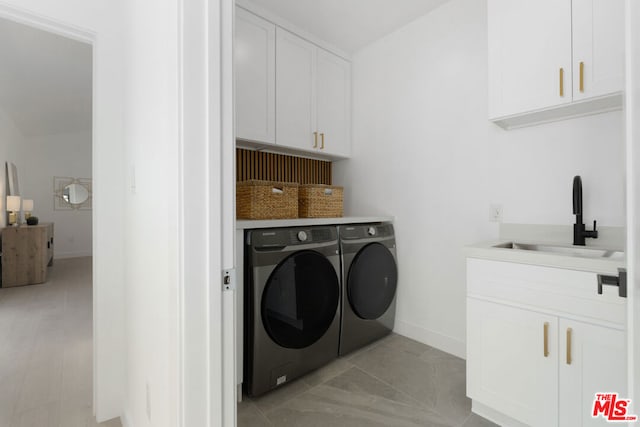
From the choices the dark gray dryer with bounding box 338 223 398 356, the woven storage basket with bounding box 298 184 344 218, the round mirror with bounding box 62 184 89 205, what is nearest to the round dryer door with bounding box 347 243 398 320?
the dark gray dryer with bounding box 338 223 398 356

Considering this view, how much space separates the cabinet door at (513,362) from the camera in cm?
135

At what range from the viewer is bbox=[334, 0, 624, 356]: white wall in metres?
1.75

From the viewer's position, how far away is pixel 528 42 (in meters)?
1.61

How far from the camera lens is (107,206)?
5.32 feet

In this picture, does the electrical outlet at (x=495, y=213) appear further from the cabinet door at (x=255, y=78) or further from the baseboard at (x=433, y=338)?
the cabinet door at (x=255, y=78)

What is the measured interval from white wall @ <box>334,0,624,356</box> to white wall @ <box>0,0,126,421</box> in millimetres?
1976

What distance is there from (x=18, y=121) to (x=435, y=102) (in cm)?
735

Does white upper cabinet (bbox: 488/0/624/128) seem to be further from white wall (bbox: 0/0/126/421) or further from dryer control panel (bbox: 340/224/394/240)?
white wall (bbox: 0/0/126/421)

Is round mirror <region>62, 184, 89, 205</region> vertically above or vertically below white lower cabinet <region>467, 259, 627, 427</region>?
above

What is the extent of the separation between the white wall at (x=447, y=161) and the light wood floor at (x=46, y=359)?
7.33ft

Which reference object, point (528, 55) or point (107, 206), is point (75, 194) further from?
point (528, 55)

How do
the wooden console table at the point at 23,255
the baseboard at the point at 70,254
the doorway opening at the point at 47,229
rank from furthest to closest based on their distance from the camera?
the baseboard at the point at 70,254 → the wooden console table at the point at 23,255 → the doorway opening at the point at 47,229

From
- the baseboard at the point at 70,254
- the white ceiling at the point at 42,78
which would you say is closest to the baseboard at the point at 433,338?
the white ceiling at the point at 42,78

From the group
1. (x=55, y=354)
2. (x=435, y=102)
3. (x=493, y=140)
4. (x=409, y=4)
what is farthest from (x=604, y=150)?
(x=55, y=354)
